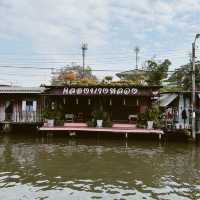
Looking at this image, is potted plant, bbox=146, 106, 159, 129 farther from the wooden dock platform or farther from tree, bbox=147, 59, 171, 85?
tree, bbox=147, 59, 171, 85

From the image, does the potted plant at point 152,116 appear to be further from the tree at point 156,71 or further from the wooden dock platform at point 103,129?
the tree at point 156,71

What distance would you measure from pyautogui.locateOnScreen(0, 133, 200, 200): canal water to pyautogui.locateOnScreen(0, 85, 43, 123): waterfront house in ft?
14.3

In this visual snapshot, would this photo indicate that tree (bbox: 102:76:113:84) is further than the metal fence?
No

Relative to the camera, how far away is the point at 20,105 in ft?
92.1

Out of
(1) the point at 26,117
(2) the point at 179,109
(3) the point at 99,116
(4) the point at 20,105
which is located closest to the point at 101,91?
(3) the point at 99,116

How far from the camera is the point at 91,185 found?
11.6 m

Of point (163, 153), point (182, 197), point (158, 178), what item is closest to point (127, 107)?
point (163, 153)

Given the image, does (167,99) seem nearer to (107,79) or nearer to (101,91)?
(107,79)

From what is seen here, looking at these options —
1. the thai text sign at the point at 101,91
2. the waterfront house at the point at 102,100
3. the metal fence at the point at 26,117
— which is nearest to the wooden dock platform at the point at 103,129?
the waterfront house at the point at 102,100

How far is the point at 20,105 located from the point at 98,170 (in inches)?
621

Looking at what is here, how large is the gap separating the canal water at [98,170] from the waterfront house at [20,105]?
4367 mm

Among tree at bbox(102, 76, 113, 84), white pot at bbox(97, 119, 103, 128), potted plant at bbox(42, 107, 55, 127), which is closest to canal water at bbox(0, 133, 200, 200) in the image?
white pot at bbox(97, 119, 103, 128)

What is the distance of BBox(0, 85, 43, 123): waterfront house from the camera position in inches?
1062

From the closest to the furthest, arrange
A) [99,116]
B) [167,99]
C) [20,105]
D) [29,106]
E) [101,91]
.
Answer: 1. [99,116]
2. [101,91]
3. [167,99]
4. [29,106]
5. [20,105]
